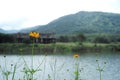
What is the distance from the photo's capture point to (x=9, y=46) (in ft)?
217

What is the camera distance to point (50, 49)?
228 ft

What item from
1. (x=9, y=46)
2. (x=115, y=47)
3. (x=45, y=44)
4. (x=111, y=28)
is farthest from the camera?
(x=111, y=28)

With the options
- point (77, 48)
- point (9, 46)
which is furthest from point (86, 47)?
point (9, 46)

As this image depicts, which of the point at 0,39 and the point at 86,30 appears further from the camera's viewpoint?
the point at 86,30

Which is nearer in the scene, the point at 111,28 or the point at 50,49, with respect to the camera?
the point at 50,49

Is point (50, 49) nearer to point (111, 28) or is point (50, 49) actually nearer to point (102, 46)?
point (102, 46)

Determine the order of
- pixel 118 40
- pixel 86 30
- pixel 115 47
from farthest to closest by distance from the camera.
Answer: pixel 86 30
pixel 118 40
pixel 115 47

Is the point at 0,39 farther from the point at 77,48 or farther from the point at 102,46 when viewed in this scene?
the point at 102,46

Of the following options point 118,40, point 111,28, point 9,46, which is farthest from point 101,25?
point 9,46

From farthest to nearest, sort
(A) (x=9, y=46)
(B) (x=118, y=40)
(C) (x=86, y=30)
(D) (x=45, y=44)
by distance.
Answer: (C) (x=86, y=30) → (B) (x=118, y=40) → (D) (x=45, y=44) → (A) (x=9, y=46)

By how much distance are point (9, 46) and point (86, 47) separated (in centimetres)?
2162

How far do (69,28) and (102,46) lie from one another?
120605 millimetres

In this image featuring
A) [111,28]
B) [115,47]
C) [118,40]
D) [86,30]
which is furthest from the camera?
[111,28]

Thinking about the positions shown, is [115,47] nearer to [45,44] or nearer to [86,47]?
[86,47]
